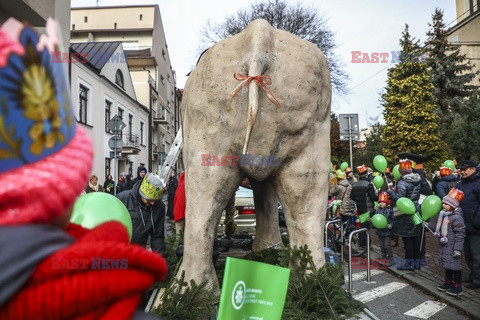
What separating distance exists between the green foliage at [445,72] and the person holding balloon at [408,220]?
2189 cm

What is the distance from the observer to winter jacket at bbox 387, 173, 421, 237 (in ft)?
23.8

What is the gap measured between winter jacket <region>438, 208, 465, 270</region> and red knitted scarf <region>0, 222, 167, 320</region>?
5885 mm

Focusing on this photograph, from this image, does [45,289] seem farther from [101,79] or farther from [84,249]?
[101,79]

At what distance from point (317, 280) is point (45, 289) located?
2.30 metres

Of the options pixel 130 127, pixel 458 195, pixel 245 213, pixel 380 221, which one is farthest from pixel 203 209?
pixel 130 127

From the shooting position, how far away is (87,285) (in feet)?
2.88

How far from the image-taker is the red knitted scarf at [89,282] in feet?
2.71

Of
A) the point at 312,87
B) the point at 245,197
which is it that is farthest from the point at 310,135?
the point at 245,197

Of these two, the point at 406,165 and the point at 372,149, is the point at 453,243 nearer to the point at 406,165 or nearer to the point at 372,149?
the point at 406,165

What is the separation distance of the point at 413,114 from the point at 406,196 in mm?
20436

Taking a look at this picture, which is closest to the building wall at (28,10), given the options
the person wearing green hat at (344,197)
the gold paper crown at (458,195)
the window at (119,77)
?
the person wearing green hat at (344,197)

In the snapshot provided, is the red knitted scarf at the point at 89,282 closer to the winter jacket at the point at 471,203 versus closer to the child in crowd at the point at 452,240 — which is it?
the child in crowd at the point at 452,240

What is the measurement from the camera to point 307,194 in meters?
2.96

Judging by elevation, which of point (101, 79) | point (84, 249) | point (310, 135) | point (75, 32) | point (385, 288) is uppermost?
point (75, 32)
